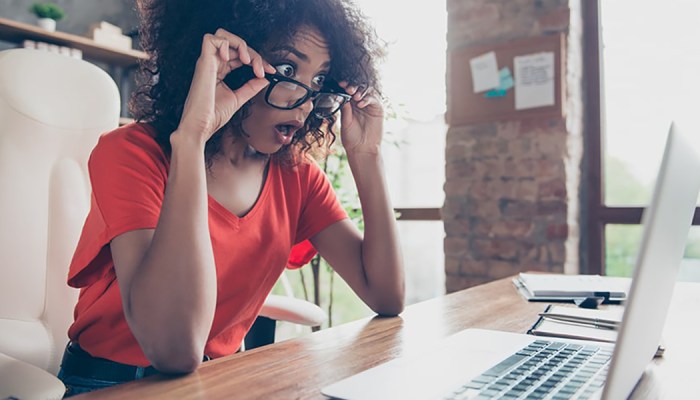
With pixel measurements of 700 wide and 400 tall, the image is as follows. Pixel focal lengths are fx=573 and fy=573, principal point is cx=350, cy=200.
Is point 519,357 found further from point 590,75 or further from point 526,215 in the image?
point 590,75

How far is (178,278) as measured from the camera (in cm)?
79

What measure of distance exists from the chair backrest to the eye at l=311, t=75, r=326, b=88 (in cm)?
50

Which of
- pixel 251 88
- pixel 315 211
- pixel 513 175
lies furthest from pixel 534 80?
pixel 251 88

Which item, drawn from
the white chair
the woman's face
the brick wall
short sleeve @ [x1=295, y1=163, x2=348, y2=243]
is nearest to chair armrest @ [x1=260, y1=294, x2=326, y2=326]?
the white chair

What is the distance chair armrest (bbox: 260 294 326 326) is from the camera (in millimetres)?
1255

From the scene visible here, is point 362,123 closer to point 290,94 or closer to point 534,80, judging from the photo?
point 290,94

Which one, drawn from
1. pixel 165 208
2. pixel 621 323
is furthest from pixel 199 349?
pixel 621 323

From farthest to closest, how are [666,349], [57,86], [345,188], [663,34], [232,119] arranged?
[345,188]
[663,34]
[57,86]
[232,119]
[666,349]

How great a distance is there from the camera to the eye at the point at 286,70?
1023 mm

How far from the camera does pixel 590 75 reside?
2434 millimetres

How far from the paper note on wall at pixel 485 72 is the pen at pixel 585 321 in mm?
1646

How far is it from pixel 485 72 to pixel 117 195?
75.7 inches

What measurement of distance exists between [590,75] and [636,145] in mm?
352

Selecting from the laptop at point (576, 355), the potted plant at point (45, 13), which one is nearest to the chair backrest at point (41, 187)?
the laptop at point (576, 355)
